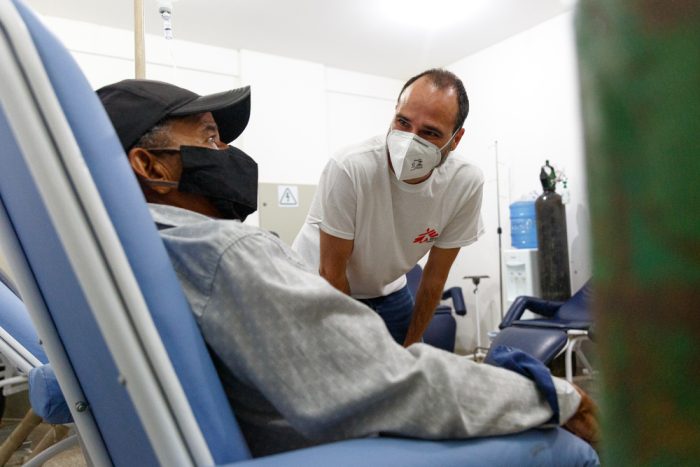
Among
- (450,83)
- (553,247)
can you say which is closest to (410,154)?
(450,83)

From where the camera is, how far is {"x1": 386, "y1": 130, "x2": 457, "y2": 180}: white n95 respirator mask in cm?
170

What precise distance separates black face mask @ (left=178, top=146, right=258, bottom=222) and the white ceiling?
3.07 metres

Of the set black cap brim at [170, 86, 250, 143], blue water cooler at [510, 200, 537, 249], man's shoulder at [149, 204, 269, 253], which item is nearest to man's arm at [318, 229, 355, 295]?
black cap brim at [170, 86, 250, 143]

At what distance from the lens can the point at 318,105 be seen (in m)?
4.77

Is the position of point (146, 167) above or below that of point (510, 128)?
below

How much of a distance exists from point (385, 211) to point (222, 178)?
0.91m

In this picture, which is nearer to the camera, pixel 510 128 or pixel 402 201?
pixel 402 201

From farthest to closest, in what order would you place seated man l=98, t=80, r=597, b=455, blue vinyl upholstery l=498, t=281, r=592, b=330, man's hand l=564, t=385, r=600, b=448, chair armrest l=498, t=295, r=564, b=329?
chair armrest l=498, t=295, r=564, b=329, blue vinyl upholstery l=498, t=281, r=592, b=330, man's hand l=564, t=385, r=600, b=448, seated man l=98, t=80, r=597, b=455

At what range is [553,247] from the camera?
3619 millimetres

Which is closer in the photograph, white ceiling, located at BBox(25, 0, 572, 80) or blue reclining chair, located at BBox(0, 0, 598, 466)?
blue reclining chair, located at BBox(0, 0, 598, 466)

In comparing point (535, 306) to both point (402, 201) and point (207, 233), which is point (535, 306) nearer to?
point (402, 201)

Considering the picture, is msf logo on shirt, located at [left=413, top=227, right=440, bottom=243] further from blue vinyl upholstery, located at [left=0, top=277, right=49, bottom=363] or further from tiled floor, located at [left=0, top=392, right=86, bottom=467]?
tiled floor, located at [left=0, top=392, right=86, bottom=467]

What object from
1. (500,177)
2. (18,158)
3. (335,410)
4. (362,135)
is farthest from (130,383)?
(362,135)

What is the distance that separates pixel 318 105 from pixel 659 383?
15.7 feet
